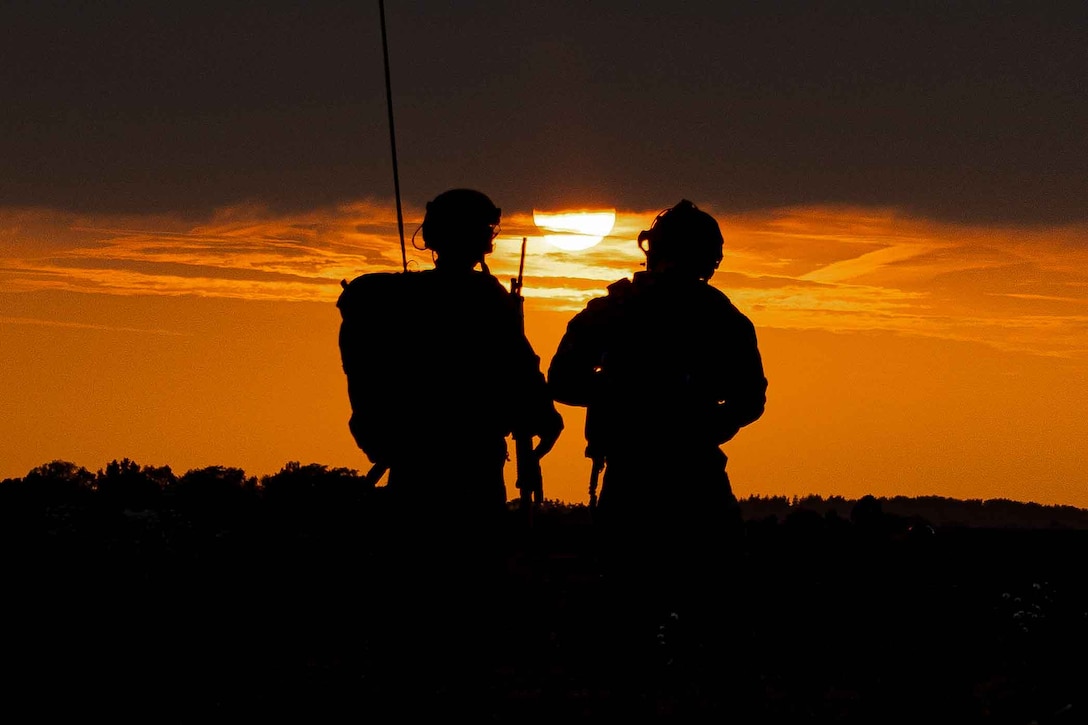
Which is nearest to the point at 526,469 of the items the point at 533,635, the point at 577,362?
the point at 577,362

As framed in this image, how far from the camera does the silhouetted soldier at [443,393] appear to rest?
7.88 m

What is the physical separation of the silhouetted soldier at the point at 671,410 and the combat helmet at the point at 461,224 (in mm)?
688

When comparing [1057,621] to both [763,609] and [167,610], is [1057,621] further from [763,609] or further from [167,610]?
[167,610]

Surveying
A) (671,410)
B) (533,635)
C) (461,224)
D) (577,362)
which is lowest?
(533,635)

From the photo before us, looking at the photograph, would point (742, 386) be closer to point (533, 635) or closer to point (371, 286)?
point (371, 286)

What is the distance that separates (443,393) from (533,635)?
21.1 feet

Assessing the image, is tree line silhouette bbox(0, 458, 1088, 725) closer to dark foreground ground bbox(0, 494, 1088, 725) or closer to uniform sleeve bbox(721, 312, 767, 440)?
dark foreground ground bbox(0, 494, 1088, 725)

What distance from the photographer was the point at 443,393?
7895mm

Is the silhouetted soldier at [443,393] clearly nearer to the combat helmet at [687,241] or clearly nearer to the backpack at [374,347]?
the backpack at [374,347]

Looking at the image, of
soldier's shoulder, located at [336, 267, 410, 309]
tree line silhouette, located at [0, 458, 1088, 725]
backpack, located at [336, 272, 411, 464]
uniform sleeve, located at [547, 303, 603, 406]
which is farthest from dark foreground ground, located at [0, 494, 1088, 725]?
soldier's shoulder, located at [336, 267, 410, 309]

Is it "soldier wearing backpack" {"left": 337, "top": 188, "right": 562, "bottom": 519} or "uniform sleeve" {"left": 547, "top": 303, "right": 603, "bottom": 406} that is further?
"uniform sleeve" {"left": 547, "top": 303, "right": 603, "bottom": 406}

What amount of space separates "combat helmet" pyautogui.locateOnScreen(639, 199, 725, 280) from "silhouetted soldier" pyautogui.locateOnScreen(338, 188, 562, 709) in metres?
A: 0.82

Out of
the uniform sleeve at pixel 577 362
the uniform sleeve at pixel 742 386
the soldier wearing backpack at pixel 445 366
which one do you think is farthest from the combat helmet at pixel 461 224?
the uniform sleeve at pixel 742 386

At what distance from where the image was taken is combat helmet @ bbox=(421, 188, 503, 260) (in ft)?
26.0
